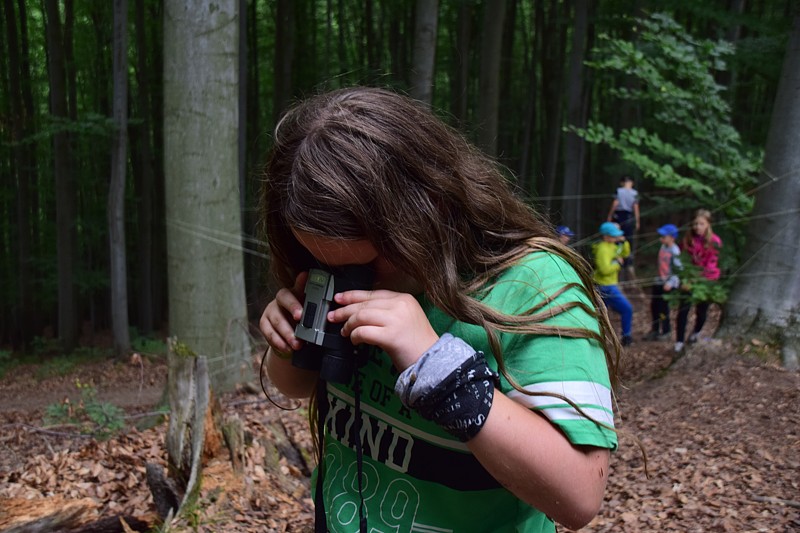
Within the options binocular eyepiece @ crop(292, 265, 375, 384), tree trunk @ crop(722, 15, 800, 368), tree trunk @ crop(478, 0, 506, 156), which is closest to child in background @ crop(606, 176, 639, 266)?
tree trunk @ crop(478, 0, 506, 156)

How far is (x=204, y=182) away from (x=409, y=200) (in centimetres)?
460

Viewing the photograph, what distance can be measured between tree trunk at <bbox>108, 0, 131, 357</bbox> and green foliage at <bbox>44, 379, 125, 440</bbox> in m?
9.03

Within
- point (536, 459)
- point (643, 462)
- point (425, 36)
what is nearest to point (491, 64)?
point (425, 36)

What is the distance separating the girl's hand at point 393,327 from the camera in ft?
3.69

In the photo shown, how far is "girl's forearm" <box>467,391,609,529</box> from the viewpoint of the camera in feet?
3.49

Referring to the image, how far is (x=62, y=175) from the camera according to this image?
53.3 feet

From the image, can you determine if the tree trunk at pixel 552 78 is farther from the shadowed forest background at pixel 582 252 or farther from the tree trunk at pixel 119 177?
the tree trunk at pixel 119 177

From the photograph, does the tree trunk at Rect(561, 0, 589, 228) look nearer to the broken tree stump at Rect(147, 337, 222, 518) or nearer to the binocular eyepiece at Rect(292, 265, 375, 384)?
the broken tree stump at Rect(147, 337, 222, 518)

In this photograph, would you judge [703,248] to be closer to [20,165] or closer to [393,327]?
[393,327]

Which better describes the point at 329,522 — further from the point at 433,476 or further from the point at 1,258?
the point at 1,258

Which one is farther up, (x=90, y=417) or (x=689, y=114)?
(x=689, y=114)

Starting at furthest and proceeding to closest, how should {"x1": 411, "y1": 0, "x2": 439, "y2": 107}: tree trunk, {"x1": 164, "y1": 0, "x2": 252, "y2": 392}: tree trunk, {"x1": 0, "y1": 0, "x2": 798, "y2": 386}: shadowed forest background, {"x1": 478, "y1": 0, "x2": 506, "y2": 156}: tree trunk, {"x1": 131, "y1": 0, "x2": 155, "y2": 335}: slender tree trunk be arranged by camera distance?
{"x1": 131, "y1": 0, "x2": 155, "y2": 335}: slender tree trunk → {"x1": 478, "y1": 0, "x2": 506, "y2": 156}: tree trunk → {"x1": 411, "y1": 0, "x2": 439, "y2": 107}: tree trunk → {"x1": 0, "y1": 0, "x2": 798, "y2": 386}: shadowed forest background → {"x1": 164, "y1": 0, "x2": 252, "y2": 392}: tree trunk

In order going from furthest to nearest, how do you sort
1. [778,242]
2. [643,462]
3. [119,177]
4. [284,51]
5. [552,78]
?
[552,78], [284,51], [119,177], [778,242], [643,462]

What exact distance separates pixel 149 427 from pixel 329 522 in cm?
371
